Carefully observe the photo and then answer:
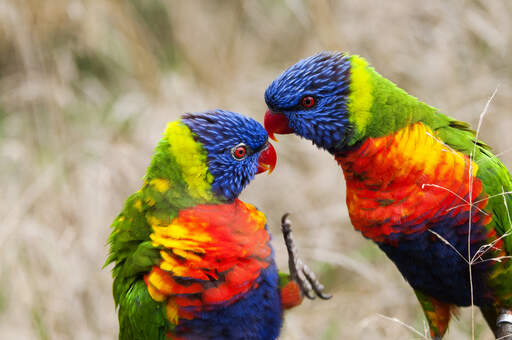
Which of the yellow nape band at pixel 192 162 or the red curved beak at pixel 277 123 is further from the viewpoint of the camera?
the red curved beak at pixel 277 123

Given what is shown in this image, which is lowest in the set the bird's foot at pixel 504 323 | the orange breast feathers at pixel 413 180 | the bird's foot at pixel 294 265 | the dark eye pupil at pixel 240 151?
the bird's foot at pixel 504 323

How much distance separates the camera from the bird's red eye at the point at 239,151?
1.99 metres

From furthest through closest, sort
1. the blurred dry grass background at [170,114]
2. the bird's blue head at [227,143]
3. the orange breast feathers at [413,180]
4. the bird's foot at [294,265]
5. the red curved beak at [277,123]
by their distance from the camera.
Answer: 1. the blurred dry grass background at [170,114]
2. the bird's foot at [294,265]
3. the red curved beak at [277,123]
4. the bird's blue head at [227,143]
5. the orange breast feathers at [413,180]

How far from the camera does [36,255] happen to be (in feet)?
9.68

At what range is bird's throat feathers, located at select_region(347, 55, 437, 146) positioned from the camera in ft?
6.13

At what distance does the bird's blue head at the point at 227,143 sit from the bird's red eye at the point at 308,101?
6.8 inches


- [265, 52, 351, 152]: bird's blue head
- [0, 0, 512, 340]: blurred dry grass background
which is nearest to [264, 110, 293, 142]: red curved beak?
[265, 52, 351, 152]: bird's blue head

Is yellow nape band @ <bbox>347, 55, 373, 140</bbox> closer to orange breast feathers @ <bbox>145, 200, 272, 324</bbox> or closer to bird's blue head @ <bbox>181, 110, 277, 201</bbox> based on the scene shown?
bird's blue head @ <bbox>181, 110, 277, 201</bbox>

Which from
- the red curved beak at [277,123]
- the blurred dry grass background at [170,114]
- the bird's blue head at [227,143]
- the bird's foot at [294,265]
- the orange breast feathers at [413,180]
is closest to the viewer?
the orange breast feathers at [413,180]

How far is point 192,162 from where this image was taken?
6.31ft

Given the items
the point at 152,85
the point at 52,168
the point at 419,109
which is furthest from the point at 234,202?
the point at 152,85

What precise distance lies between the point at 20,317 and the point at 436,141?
2194mm

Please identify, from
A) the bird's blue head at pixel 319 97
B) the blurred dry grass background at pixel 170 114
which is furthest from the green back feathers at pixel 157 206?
the blurred dry grass background at pixel 170 114

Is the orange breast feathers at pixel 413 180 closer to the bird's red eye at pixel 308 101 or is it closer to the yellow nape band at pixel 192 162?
the bird's red eye at pixel 308 101
